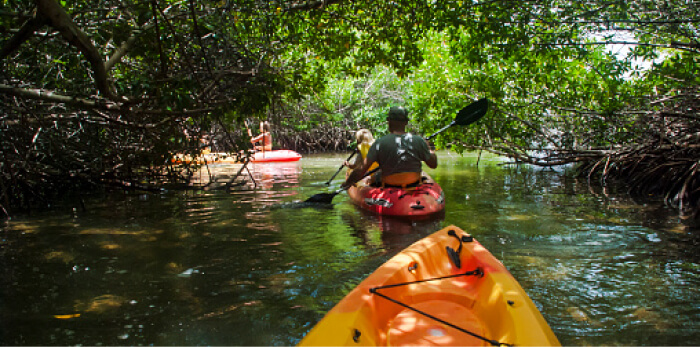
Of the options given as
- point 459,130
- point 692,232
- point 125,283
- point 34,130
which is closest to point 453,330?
point 125,283

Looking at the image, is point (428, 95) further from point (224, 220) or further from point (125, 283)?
point (125, 283)

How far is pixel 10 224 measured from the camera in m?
5.88

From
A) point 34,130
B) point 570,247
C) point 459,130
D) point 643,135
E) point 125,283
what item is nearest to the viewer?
point 125,283

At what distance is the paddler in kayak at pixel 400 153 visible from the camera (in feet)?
20.3

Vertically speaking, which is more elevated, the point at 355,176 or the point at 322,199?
the point at 355,176

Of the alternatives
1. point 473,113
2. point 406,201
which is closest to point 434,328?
point 406,201

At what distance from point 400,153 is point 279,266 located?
8.76 feet

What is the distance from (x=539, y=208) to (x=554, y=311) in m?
4.20

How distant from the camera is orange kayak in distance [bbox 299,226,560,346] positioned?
2.10m

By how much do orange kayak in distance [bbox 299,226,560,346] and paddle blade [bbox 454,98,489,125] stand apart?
442 cm

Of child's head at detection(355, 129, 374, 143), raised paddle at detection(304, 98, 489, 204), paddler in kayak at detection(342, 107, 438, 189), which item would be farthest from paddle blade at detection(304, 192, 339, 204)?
paddler in kayak at detection(342, 107, 438, 189)

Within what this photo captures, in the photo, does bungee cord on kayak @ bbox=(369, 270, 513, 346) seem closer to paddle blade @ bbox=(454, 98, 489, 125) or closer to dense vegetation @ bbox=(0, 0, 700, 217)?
dense vegetation @ bbox=(0, 0, 700, 217)

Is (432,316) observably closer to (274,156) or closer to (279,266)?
(279,266)

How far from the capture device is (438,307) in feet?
9.14
